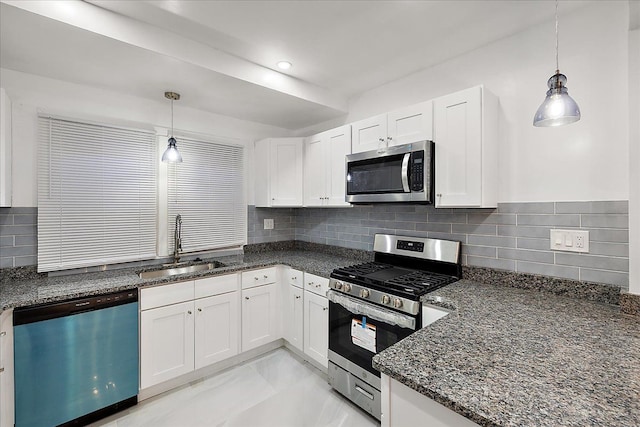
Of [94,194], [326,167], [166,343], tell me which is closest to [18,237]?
[94,194]

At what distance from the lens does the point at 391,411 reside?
3.38ft

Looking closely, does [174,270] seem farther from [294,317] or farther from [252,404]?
[252,404]

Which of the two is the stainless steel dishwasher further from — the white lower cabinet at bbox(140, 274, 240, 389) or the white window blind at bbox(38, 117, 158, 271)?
the white window blind at bbox(38, 117, 158, 271)

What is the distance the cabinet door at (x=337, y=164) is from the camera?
264cm

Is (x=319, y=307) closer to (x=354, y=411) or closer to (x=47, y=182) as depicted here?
(x=354, y=411)

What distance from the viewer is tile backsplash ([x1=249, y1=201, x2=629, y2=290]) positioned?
160 centimetres

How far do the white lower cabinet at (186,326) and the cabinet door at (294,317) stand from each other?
0.49m

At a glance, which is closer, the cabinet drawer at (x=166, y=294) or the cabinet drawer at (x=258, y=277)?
the cabinet drawer at (x=166, y=294)

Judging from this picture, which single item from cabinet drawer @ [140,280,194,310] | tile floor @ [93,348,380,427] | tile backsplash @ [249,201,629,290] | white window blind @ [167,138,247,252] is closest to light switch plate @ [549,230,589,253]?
tile backsplash @ [249,201,629,290]

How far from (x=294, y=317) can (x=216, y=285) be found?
0.79 metres

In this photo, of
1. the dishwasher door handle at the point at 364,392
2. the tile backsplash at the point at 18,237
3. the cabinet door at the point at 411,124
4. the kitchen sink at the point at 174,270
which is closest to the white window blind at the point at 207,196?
the kitchen sink at the point at 174,270

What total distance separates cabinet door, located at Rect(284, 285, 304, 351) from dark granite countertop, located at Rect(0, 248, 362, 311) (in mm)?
269

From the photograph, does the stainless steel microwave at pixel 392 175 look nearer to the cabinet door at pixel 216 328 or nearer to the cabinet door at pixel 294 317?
the cabinet door at pixel 294 317

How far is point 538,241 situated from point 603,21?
128 centimetres
